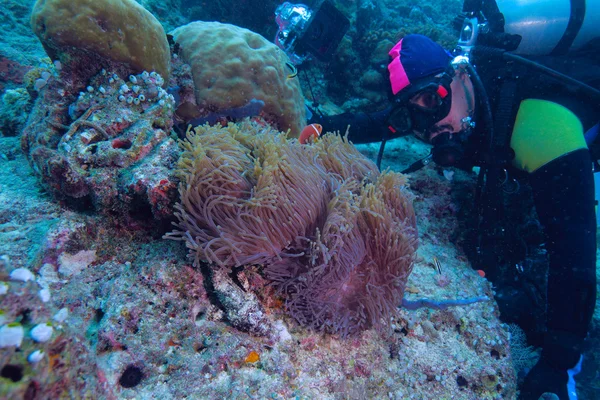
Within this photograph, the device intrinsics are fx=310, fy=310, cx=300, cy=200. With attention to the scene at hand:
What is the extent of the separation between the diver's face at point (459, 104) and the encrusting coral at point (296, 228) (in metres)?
1.59

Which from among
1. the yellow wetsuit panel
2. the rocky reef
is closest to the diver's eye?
the yellow wetsuit panel

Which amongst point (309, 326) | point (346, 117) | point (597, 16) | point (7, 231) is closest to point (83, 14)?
point (7, 231)

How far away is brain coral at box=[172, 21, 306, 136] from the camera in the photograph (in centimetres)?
359

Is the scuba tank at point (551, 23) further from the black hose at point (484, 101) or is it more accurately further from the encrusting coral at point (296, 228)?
the encrusting coral at point (296, 228)

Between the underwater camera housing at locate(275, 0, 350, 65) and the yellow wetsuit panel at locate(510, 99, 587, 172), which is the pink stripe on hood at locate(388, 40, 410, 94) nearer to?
the yellow wetsuit panel at locate(510, 99, 587, 172)

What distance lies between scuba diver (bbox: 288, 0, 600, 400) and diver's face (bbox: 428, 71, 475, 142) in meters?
0.01

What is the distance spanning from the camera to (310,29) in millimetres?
5508

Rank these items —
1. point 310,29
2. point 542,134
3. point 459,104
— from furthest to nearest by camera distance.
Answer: point 310,29 → point 459,104 → point 542,134

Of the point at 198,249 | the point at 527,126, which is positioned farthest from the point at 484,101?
the point at 198,249

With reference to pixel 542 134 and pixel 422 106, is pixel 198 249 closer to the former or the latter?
pixel 422 106

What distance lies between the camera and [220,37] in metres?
3.86

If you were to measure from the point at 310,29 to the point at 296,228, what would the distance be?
15.4 feet

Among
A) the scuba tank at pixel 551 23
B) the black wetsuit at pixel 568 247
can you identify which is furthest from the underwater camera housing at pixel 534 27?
the black wetsuit at pixel 568 247

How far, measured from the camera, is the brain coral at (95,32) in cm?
223
